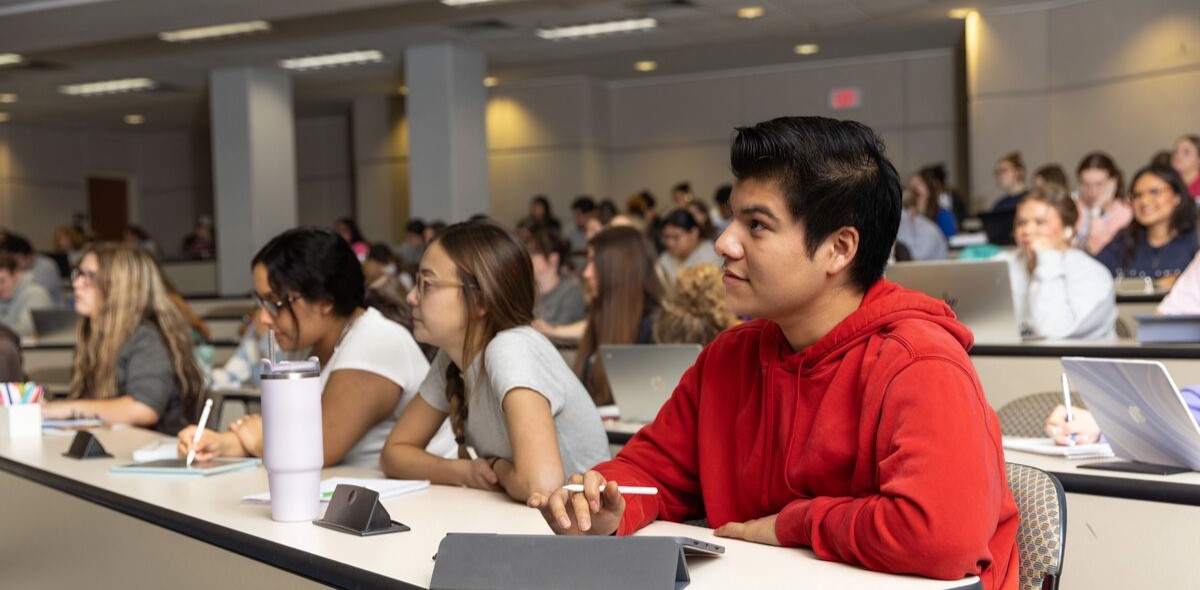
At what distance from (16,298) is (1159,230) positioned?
723 centimetres

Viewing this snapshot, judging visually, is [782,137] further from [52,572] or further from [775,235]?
[52,572]

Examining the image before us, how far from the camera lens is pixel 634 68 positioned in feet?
40.6

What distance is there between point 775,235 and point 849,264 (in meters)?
0.11

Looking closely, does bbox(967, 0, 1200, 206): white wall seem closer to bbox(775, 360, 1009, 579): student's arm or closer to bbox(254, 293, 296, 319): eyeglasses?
bbox(254, 293, 296, 319): eyeglasses

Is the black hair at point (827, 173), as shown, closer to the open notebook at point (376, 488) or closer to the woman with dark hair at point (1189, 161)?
the open notebook at point (376, 488)

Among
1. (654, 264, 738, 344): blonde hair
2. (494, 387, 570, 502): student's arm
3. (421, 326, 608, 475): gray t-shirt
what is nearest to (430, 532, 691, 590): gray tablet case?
(494, 387, 570, 502): student's arm

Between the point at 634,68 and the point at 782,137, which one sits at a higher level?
the point at 634,68

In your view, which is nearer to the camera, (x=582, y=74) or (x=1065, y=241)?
(x=1065, y=241)

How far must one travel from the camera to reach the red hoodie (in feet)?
4.38

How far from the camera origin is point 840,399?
1487 millimetres

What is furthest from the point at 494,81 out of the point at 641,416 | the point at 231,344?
the point at 641,416

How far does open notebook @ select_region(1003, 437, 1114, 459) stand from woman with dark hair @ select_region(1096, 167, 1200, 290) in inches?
129

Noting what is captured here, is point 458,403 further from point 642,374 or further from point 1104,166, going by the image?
point 1104,166

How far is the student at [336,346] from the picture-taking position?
254 cm
